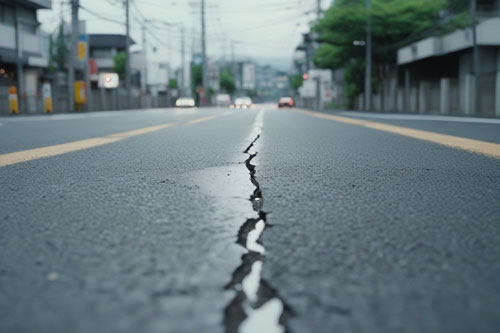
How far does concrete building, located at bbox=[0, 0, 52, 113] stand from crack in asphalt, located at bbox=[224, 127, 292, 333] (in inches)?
1144

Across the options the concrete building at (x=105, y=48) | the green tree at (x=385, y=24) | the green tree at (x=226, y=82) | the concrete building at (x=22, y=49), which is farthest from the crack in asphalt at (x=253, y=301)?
the green tree at (x=226, y=82)

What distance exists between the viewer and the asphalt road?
130cm

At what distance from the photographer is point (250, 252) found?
184 cm

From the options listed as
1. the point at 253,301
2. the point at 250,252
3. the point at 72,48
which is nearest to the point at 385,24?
the point at 72,48

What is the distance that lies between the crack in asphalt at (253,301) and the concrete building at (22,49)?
2905 cm

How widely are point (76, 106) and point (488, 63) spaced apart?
72.6 ft

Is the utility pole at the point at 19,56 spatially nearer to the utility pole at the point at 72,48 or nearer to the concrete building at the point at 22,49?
the concrete building at the point at 22,49

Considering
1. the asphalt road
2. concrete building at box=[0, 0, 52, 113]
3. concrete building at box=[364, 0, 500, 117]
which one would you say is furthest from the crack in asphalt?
concrete building at box=[0, 0, 52, 113]

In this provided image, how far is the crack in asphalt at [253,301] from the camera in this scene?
1243 mm

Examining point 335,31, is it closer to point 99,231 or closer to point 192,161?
point 192,161

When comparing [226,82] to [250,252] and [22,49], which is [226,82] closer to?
[22,49]

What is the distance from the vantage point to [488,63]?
28562 mm

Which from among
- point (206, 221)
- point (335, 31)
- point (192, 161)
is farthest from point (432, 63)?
point (206, 221)

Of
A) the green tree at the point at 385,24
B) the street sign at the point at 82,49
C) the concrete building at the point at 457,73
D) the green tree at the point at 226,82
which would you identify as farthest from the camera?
the green tree at the point at 226,82
